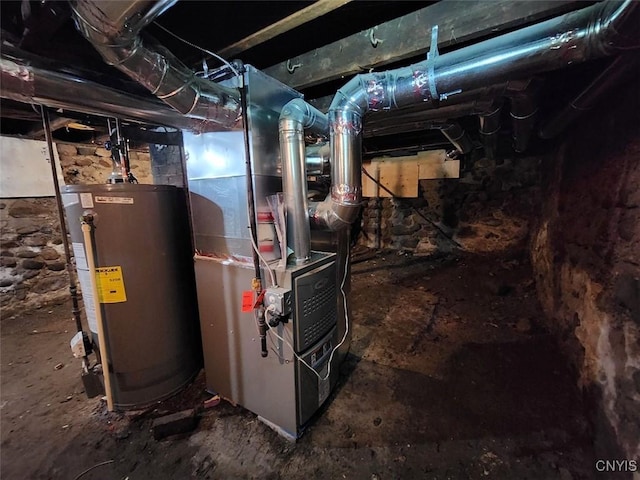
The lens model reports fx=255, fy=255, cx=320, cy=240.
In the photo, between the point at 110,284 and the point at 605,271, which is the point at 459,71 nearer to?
the point at 605,271

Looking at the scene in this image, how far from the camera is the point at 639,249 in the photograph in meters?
1.10

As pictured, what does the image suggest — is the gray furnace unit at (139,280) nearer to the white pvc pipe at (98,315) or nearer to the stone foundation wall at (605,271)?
the white pvc pipe at (98,315)

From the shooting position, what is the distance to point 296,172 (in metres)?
1.20

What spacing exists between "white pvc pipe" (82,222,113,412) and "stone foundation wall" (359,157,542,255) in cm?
417

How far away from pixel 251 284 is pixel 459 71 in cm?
131

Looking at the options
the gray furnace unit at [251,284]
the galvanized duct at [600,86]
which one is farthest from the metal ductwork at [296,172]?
the galvanized duct at [600,86]

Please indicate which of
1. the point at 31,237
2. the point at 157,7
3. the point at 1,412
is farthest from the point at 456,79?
the point at 31,237

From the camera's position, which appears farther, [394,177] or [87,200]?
[394,177]

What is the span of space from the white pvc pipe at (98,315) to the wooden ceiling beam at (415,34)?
1399mm

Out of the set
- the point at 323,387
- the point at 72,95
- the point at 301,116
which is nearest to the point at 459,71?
the point at 301,116

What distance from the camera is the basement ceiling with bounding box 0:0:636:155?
987 millimetres

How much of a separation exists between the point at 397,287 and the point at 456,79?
8.40ft

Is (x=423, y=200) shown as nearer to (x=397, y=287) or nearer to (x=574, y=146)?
(x=397, y=287)

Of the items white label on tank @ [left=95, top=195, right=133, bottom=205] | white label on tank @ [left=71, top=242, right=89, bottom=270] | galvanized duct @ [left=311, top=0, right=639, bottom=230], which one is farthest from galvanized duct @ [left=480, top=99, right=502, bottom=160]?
white label on tank @ [left=71, top=242, right=89, bottom=270]
